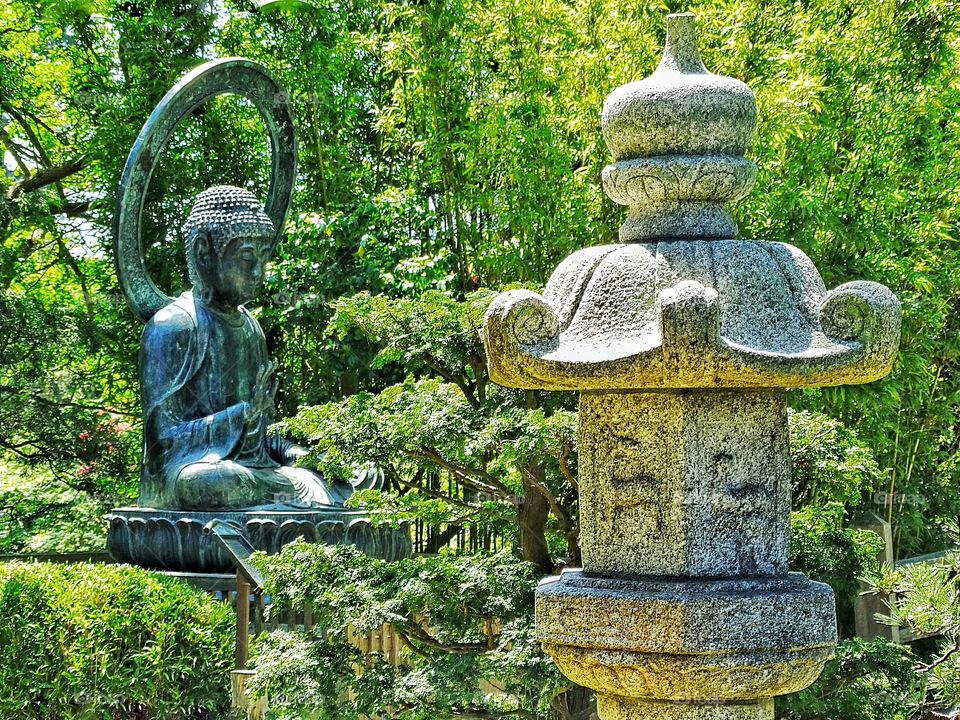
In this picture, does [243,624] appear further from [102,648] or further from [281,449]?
[281,449]

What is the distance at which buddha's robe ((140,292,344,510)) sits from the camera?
24.3ft

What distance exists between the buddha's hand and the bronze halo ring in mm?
868

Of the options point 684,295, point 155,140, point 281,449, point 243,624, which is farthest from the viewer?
point 155,140

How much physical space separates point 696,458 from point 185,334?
5060 mm

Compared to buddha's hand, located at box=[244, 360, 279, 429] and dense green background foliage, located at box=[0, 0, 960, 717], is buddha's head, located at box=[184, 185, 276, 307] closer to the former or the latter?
buddha's hand, located at box=[244, 360, 279, 429]

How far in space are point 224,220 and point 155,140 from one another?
0.92m

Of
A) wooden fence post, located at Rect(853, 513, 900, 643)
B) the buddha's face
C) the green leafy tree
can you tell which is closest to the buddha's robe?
the buddha's face

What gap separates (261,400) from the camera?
775 centimetres

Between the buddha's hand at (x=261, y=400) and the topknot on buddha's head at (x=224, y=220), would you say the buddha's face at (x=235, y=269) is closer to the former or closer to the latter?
the topknot on buddha's head at (x=224, y=220)

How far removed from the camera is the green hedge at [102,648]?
5879 millimetres

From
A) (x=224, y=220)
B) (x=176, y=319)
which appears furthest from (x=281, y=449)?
(x=224, y=220)

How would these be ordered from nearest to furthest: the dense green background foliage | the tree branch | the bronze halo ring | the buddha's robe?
the dense green background foliage → the buddha's robe → the bronze halo ring → the tree branch

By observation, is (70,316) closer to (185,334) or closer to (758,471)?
(185,334)

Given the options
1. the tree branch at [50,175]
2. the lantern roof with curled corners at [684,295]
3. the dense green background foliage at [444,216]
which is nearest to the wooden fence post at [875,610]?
the dense green background foliage at [444,216]
